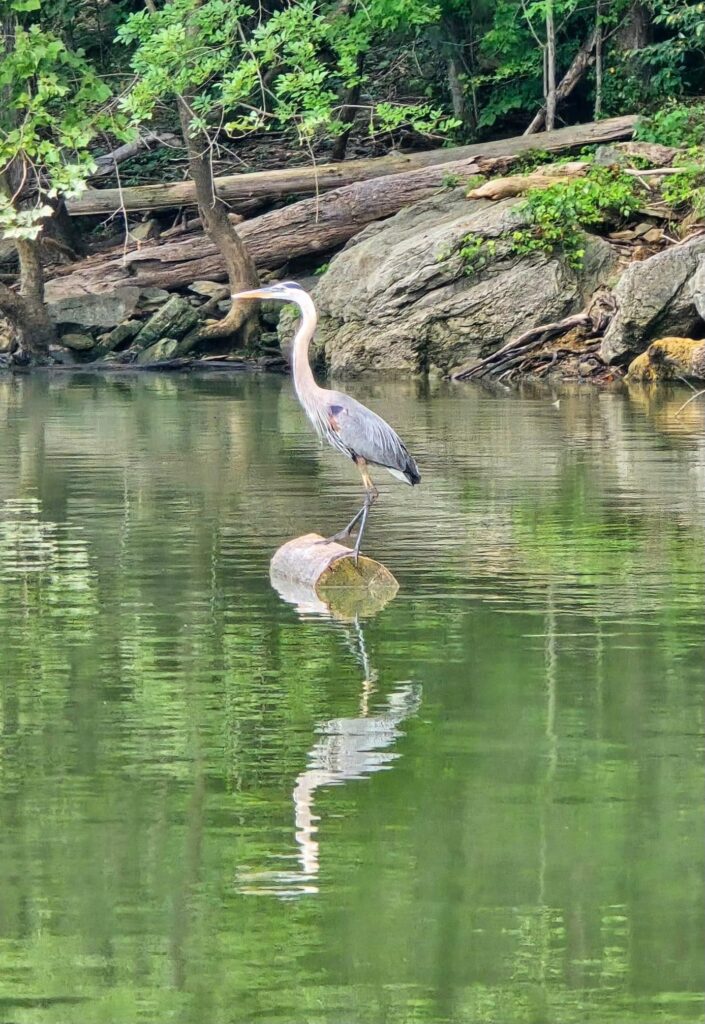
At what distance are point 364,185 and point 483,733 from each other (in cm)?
2574

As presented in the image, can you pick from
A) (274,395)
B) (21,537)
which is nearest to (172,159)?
(274,395)

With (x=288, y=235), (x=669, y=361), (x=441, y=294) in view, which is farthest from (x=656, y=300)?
(x=288, y=235)

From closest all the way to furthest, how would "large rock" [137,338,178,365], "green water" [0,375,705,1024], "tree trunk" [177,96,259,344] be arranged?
"green water" [0,375,705,1024] < "tree trunk" [177,96,259,344] < "large rock" [137,338,178,365]

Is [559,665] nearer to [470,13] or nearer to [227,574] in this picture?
[227,574]

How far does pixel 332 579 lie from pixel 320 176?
2305 centimetres

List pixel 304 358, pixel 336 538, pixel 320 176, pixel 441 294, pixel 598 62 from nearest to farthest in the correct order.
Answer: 1. pixel 336 538
2. pixel 304 358
3. pixel 441 294
4. pixel 598 62
5. pixel 320 176

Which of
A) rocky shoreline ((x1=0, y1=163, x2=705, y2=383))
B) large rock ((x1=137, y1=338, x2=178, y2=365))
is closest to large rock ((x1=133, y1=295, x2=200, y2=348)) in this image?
large rock ((x1=137, y1=338, x2=178, y2=365))

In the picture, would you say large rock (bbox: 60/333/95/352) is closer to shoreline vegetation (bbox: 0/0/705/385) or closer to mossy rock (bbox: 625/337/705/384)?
shoreline vegetation (bbox: 0/0/705/385)

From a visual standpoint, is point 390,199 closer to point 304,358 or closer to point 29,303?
point 29,303

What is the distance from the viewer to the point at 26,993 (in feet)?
17.4

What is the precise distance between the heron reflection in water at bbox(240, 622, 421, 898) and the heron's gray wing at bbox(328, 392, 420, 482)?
2.98 m

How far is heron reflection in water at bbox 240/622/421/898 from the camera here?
6.18 metres

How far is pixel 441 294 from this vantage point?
1156 inches

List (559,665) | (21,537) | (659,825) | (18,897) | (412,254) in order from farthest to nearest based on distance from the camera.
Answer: (412,254), (21,537), (559,665), (659,825), (18,897)
